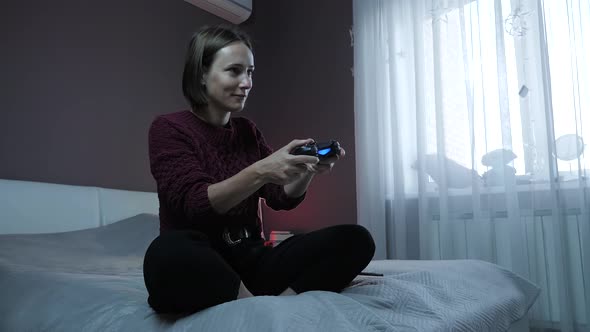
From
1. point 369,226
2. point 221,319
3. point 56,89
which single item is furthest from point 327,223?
point 221,319

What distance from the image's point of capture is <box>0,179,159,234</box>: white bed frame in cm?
214

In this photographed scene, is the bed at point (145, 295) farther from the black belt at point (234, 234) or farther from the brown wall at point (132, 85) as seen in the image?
the brown wall at point (132, 85)

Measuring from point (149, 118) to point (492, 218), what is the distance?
6.95ft

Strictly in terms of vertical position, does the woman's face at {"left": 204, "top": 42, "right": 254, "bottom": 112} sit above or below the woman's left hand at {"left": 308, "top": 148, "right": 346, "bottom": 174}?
above

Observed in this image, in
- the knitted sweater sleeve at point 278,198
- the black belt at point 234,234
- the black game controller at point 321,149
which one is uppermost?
the black game controller at point 321,149

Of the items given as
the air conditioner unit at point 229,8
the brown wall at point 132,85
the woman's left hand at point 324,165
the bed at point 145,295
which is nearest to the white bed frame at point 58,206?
the bed at point 145,295

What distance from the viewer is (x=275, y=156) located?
979 mm

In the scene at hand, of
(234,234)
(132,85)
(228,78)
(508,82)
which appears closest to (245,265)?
(234,234)

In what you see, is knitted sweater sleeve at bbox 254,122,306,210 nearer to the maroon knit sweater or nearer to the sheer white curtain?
the maroon knit sweater

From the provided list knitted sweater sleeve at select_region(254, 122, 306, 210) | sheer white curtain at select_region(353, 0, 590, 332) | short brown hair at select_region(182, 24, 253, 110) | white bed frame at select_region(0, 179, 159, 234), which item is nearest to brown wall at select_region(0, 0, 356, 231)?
white bed frame at select_region(0, 179, 159, 234)

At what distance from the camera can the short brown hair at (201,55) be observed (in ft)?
4.16

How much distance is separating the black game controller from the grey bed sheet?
310 mm

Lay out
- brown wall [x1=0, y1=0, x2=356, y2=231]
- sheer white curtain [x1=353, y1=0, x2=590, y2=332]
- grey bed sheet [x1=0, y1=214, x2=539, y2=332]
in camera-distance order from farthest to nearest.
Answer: brown wall [x1=0, y1=0, x2=356, y2=231], sheer white curtain [x1=353, y1=0, x2=590, y2=332], grey bed sheet [x1=0, y1=214, x2=539, y2=332]

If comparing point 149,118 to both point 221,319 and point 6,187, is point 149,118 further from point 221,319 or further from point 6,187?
point 221,319
